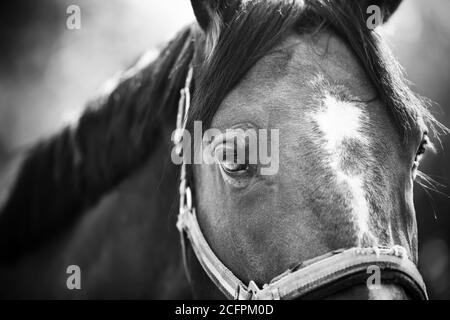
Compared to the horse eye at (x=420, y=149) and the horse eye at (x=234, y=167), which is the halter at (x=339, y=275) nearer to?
the horse eye at (x=234, y=167)

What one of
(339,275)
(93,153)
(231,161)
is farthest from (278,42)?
(93,153)

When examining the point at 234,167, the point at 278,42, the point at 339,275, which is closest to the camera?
the point at 339,275

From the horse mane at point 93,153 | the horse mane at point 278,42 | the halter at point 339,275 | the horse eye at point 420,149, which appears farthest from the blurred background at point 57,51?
the halter at point 339,275

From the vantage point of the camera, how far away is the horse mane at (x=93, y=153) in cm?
254

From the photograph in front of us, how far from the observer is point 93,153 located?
274 centimetres

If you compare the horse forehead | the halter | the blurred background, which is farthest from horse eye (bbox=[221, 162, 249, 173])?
the blurred background

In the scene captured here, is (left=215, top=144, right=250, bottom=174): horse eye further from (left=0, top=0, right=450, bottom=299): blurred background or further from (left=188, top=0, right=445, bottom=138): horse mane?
(left=0, top=0, right=450, bottom=299): blurred background

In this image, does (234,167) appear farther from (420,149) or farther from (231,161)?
(420,149)

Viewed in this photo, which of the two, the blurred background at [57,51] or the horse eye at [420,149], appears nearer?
the horse eye at [420,149]

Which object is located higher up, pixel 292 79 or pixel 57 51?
pixel 57 51

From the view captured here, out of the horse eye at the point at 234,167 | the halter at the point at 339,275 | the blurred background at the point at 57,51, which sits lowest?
the halter at the point at 339,275

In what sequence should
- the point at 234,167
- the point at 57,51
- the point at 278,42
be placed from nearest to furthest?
the point at 234,167 < the point at 278,42 < the point at 57,51

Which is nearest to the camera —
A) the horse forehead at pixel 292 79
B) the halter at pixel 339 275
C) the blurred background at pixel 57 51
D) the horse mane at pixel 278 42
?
the halter at pixel 339 275

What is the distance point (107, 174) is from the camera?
2.73 meters
